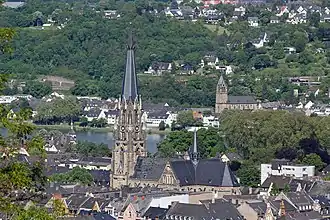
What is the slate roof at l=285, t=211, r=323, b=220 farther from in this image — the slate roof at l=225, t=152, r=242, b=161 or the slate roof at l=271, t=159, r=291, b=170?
the slate roof at l=225, t=152, r=242, b=161

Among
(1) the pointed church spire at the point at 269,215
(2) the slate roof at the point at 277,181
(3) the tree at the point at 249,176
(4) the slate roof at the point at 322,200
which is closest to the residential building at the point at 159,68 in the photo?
(3) the tree at the point at 249,176

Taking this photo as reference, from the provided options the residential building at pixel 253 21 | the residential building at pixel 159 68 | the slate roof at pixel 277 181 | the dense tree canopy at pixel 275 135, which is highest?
the slate roof at pixel 277 181

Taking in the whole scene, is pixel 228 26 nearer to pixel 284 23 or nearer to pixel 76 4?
pixel 284 23

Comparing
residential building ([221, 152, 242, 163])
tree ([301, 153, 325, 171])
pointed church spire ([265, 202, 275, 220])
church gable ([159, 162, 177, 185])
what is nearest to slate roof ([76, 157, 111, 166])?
residential building ([221, 152, 242, 163])

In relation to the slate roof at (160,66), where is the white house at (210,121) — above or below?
above

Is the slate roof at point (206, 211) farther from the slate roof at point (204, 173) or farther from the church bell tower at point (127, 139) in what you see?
the church bell tower at point (127, 139)

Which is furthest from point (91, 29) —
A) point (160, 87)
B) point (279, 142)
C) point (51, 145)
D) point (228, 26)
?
point (279, 142)
